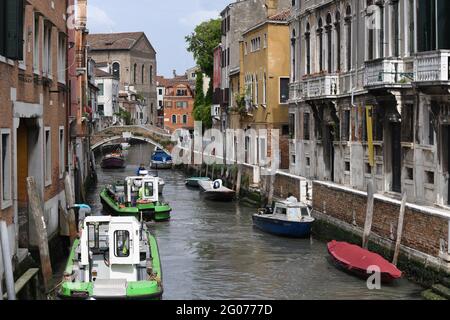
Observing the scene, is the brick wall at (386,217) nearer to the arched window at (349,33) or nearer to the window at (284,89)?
the arched window at (349,33)

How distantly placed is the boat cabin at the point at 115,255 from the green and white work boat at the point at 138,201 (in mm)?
10014

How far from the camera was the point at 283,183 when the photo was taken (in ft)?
77.4

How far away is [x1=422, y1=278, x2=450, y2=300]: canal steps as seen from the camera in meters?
11.8

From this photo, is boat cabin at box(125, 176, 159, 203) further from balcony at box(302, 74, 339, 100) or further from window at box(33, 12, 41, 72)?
window at box(33, 12, 41, 72)

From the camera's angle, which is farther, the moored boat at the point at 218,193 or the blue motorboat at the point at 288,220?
the moored boat at the point at 218,193

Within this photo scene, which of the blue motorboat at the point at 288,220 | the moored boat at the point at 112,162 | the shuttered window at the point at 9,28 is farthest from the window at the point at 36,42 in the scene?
the moored boat at the point at 112,162

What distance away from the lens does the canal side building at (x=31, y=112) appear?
11617mm

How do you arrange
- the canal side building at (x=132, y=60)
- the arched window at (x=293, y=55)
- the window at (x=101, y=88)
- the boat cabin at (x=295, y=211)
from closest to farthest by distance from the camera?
1. the boat cabin at (x=295, y=211)
2. the arched window at (x=293, y=55)
3. the window at (x=101, y=88)
4. the canal side building at (x=132, y=60)

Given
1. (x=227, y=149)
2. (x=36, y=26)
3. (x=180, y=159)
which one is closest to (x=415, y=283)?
(x=36, y=26)

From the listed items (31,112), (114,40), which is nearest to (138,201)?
(31,112)

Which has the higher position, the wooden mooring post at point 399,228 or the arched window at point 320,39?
the arched window at point 320,39

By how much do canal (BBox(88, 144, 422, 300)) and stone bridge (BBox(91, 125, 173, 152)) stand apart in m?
22.9

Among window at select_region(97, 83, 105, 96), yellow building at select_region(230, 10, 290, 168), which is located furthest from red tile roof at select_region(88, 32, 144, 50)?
yellow building at select_region(230, 10, 290, 168)

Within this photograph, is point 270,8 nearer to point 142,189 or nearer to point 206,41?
point 142,189
